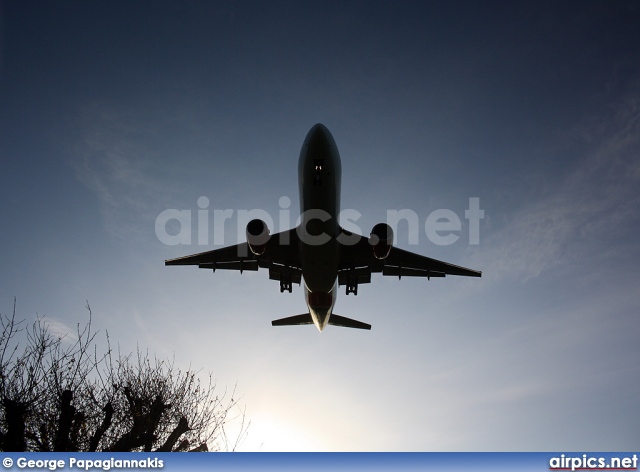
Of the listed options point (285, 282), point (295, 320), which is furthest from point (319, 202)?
point (295, 320)

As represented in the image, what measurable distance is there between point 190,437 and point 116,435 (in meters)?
2.61

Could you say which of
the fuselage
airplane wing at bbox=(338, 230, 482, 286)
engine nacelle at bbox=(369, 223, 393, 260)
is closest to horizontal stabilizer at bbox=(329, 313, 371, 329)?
airplane wing at bbox=(338, 230, 482, 286)

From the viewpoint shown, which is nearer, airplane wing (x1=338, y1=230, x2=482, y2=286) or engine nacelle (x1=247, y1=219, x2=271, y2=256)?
engine nacelle (x1=247, y1=219, x2=271, y2=256)

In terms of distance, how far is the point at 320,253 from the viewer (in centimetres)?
1622

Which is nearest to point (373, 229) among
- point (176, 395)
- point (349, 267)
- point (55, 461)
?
point (349, 267)

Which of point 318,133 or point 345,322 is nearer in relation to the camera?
point 318,133

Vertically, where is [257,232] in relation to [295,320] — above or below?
above

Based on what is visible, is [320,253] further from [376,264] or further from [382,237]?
[376,264]

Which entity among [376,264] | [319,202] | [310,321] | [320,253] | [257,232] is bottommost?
[310,321]

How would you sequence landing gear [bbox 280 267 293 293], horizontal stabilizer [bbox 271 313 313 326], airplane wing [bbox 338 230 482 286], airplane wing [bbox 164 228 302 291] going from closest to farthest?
airplane wing [bbox 164 228 302 291] < airplane wing [bbox 338 230 482 286] < landing gear [bbox 280 267 293 293] < horizontal stabilizer [bbox 271 313 313 326]

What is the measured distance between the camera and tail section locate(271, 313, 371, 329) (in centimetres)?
2251

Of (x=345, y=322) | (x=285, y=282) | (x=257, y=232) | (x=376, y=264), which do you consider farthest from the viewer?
(x=345, y=322)

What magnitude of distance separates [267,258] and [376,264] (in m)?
5.74

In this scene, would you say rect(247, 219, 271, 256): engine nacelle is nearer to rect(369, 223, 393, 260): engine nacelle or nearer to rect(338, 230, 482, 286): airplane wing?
rect(369, 223, 393, 260): engine nacelle
